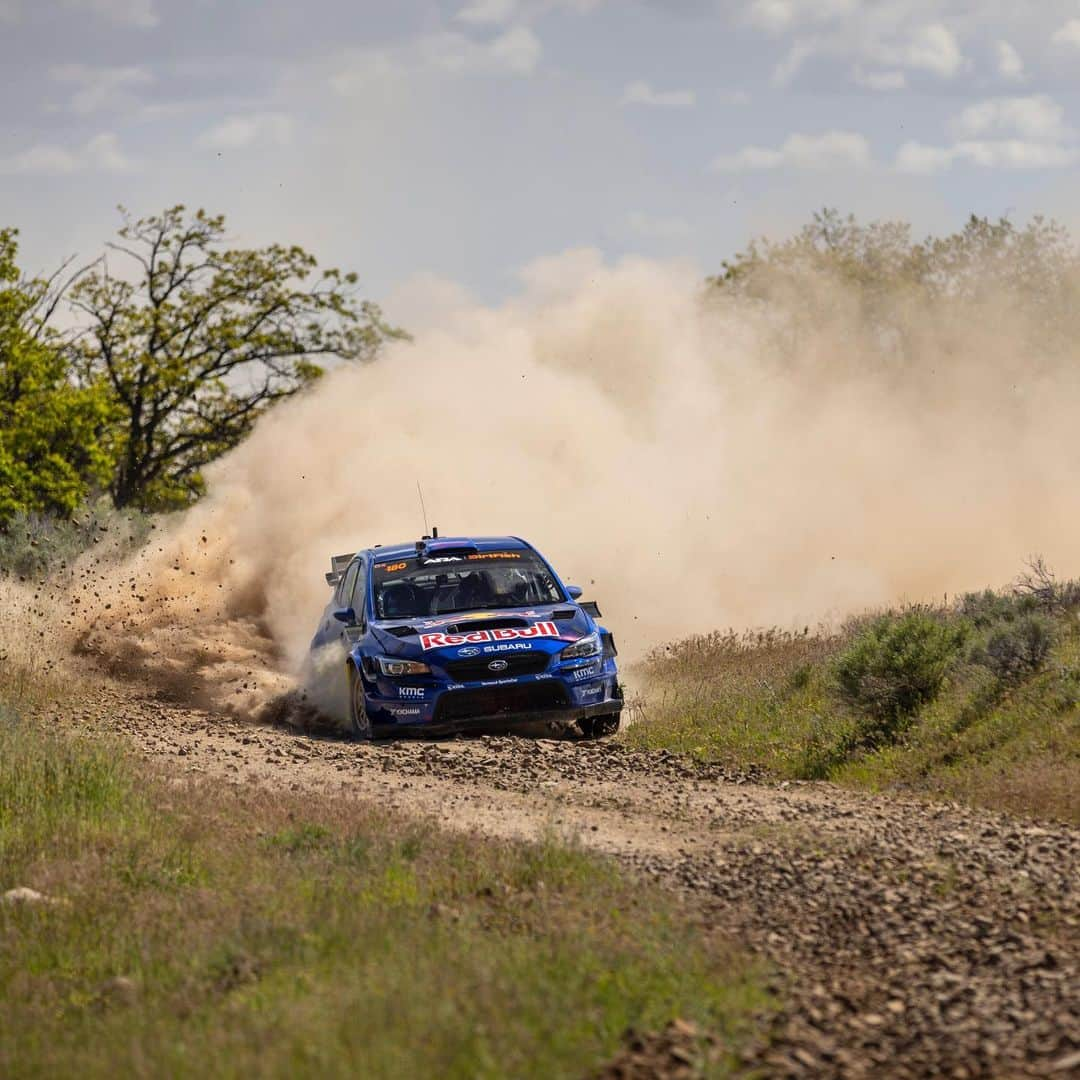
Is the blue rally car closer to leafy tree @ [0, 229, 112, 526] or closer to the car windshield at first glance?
the car windshield

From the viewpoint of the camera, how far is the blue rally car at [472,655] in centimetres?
1412

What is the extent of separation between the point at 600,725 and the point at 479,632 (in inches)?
54.3

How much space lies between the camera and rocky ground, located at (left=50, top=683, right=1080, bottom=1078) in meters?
5.51

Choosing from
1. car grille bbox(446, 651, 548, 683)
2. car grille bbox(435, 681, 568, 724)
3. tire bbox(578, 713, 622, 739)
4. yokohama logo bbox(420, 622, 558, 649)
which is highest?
yokohama logo bbox(420, 622, 558, 649)

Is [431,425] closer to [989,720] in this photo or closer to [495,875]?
[989,720]

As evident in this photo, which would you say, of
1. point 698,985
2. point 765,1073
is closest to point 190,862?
point 698,985

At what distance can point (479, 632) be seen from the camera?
14398mm

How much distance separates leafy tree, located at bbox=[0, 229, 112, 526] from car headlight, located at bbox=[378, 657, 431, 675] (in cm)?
2128

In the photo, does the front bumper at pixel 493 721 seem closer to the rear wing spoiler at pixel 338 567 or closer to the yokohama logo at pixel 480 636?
the yokohama logo at pixel 480 636

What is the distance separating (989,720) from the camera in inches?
465

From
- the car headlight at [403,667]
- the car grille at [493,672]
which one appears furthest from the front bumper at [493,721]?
the car headlight at [403,667]

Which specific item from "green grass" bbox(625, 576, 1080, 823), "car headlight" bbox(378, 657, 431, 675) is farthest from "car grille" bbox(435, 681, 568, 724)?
"green grass" bbox(625, 576, 1080, 823)

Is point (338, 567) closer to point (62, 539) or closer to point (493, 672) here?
point (493, 672)

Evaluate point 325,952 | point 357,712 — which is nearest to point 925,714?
point 357,712
